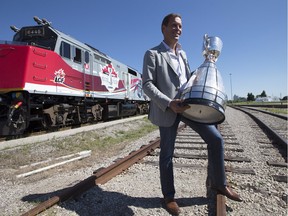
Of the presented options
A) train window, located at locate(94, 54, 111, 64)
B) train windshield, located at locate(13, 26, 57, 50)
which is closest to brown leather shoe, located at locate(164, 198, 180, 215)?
train windshield, located at locate(13, 26, 57, 50)

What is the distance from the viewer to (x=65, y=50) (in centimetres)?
944

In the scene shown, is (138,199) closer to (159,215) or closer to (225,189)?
(159,215)

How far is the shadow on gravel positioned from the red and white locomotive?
5125 mm

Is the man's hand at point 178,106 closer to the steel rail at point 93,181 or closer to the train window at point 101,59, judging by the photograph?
the steel rail at point 93,181

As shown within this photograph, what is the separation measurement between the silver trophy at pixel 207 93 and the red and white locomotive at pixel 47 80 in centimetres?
632

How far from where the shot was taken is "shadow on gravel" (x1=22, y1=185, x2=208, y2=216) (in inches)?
107

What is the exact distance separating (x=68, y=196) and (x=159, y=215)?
102 centimetres

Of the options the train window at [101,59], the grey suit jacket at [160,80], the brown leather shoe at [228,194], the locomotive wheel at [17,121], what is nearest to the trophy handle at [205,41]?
the grey suit jacket at [160,80]

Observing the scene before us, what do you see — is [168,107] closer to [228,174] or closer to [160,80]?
[160,80]

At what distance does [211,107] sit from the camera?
221cm

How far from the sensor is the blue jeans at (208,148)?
8.63 ft

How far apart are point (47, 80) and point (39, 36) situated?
1760 mm

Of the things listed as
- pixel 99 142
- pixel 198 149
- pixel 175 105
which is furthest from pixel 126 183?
pixel 99 142

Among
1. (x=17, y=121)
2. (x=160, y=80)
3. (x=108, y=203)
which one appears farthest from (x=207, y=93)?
(x=17, y=121)
